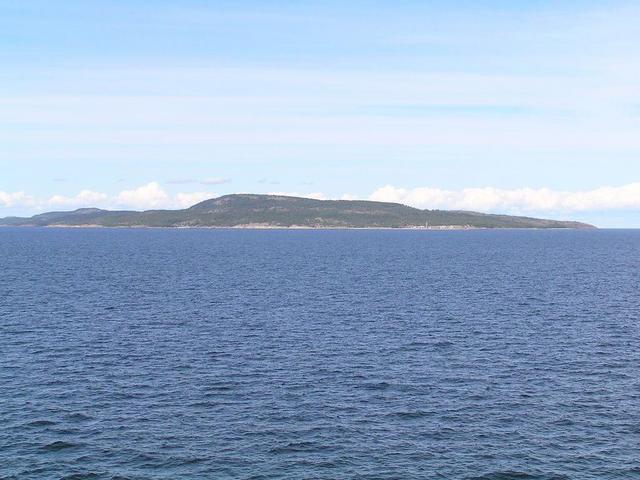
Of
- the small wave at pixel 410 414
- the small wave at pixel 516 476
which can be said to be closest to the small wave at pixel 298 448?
the small wave at pixel 410 414

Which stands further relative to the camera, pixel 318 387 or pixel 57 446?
pixel 318 387

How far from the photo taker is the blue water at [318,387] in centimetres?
4734

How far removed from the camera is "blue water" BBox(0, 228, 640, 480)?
1864 inches

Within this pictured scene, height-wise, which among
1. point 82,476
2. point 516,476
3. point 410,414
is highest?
point 410,414

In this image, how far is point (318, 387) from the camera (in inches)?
2489

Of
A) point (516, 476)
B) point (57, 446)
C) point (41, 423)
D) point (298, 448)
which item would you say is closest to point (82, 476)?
point (57, 446)

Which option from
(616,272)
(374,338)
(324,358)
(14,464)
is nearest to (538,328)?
(374,338)

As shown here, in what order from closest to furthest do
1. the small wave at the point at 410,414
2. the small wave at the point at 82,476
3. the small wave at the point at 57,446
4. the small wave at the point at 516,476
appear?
the small wave at the point at 82,476, the small wave at the point at 516,476, the small wave at the point at 57,446, the small wave at the point at 410,414

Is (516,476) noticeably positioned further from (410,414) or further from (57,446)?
(57,446)

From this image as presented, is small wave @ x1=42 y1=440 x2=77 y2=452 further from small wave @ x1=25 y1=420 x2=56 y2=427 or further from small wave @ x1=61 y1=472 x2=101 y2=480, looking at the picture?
small wave @ x1=61 y1=472 x2=101 y2=480

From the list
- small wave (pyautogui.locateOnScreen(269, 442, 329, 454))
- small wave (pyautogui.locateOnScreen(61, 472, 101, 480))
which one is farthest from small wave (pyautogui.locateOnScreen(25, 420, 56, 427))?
small wave (pyautogui.locateOnScreen(269, 442, 329, 454))

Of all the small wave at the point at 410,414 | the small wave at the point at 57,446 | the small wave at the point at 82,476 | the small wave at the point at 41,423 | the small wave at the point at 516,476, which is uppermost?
the small wave at the point at 410,414

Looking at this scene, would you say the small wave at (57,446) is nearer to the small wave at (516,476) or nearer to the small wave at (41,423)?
the small wave at (41,423)

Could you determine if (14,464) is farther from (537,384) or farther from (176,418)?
(537,384)
